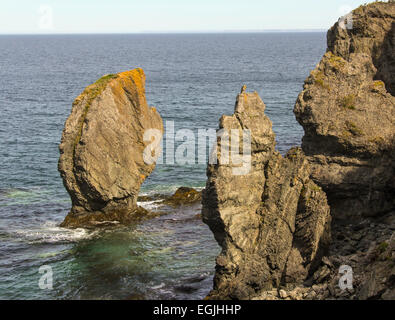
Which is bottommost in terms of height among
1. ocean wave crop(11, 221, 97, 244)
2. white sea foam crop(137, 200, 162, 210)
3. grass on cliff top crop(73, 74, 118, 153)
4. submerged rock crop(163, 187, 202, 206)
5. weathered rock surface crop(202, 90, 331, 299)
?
ocean wave crop(11, 221, 97, 244)

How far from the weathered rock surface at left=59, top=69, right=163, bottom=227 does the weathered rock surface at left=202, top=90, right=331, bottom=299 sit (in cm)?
1790

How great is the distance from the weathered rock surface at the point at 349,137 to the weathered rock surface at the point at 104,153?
704 inches

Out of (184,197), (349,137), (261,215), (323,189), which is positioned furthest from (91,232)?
(349,137)

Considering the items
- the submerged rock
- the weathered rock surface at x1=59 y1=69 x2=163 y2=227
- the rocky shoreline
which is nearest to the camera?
the rocky shoreline

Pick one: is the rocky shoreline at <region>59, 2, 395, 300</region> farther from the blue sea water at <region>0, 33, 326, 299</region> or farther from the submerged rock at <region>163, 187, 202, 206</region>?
the submerged rock at <region>163, 187, 202, 206</region>

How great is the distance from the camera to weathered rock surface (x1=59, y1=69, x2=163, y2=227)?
4750cm

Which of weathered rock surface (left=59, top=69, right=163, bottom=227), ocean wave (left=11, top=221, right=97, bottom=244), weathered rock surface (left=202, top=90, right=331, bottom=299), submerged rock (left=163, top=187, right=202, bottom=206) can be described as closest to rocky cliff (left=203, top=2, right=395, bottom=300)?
weathered rock surface (left=202, top=90, right=331, bottom=299)

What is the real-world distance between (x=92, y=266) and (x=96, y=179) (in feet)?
32.2

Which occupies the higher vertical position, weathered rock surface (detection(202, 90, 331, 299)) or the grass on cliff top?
the grass on cliff top

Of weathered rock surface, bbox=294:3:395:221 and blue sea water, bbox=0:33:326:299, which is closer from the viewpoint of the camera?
weathered rock surface, bbox=294:3:395:221

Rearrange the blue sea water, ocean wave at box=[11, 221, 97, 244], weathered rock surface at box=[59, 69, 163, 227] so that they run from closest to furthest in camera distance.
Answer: the blue sea water < ocean wave at box=[11, 221, 97, 244] < weathered rock surface at box=[59, 69, 163, 227]

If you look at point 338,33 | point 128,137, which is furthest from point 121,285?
point 338,33

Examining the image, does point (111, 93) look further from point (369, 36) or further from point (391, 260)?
point (391, 260)

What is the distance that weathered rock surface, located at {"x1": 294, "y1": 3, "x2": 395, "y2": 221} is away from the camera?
35.6m
